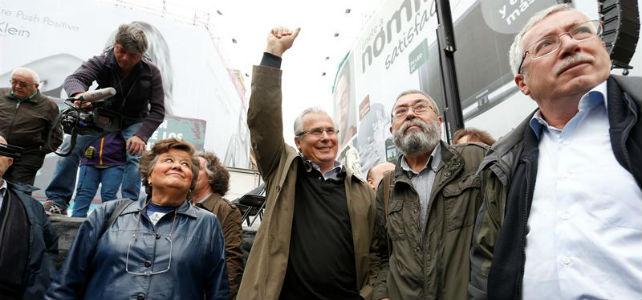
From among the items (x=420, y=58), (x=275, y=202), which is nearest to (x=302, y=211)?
(x=275, y=202)

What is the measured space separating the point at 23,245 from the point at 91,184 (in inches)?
50.5

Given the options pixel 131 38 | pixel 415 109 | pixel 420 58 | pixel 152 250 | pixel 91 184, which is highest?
pixel 420 58

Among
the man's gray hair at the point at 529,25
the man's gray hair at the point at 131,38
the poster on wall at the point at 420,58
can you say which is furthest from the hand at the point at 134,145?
the man's gray hair at the point at 529,25

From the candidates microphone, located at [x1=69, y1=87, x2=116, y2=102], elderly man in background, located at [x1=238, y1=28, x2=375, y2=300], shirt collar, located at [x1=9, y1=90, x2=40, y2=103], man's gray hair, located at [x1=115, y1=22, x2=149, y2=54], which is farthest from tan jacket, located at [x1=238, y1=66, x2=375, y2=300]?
shirt collar, located at [x1=9, y1=90, x2=40, y2=103]

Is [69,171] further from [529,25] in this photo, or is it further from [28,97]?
[529,25]

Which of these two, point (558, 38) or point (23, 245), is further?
point (23, 245)

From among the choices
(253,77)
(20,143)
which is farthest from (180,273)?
(20,143)

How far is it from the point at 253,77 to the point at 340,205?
825 mm

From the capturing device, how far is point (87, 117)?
282cm

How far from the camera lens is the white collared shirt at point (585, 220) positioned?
39.0 inches

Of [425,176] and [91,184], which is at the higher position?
[91,184]

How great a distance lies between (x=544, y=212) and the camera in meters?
1.20

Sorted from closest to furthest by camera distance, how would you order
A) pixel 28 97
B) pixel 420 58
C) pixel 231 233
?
pixel 231 233, pixel 28 97, pixel 420 58

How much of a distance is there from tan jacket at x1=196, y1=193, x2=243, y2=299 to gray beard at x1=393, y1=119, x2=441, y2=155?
1.30m
